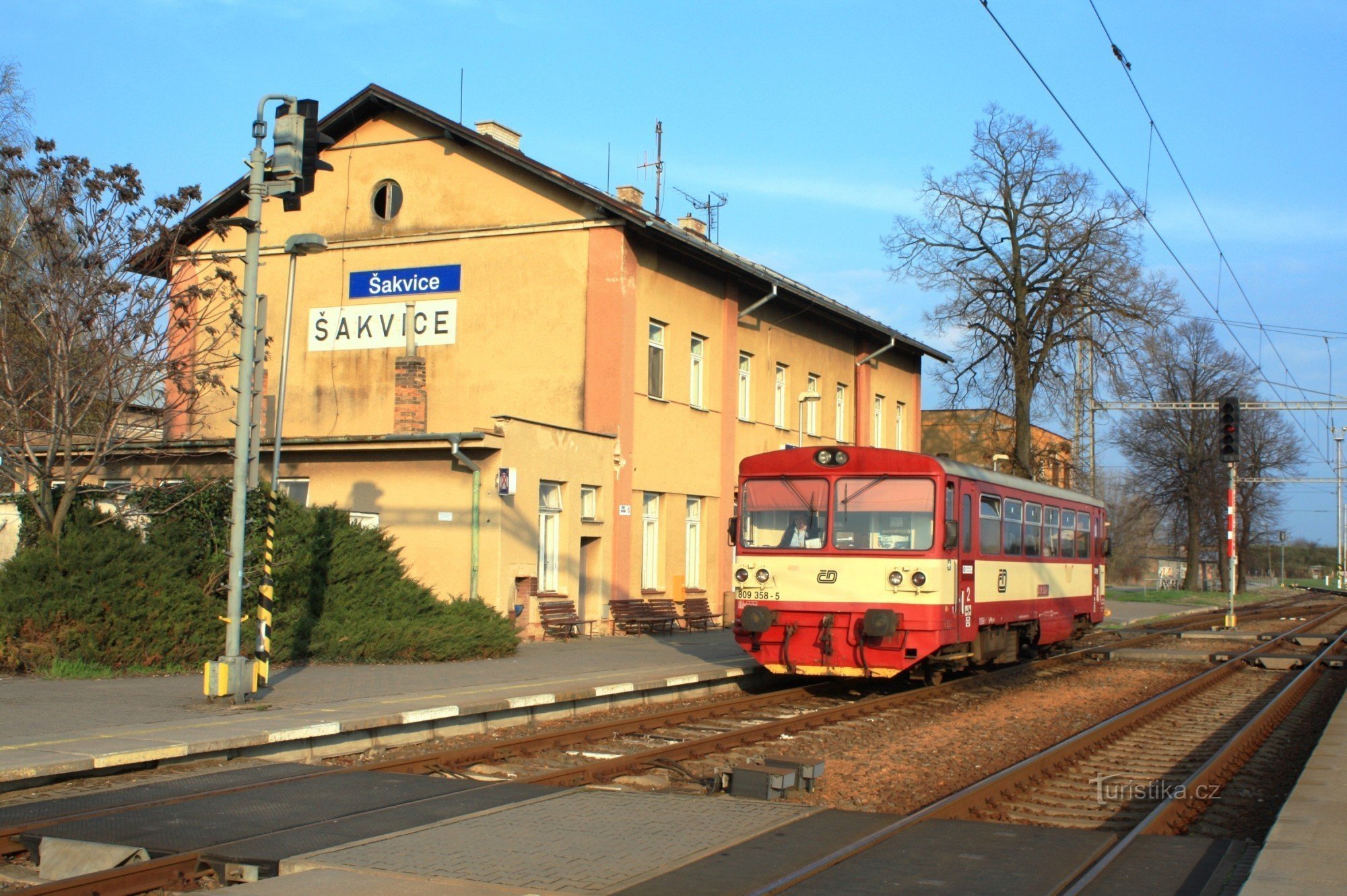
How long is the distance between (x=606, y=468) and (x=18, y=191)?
1057 cm

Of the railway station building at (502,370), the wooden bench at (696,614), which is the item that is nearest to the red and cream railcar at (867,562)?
the railway station building at (502,370)

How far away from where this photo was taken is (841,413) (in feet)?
110

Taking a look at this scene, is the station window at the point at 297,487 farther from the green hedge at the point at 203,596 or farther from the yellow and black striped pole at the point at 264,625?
the yellow and black striped pole at the point at 264,625

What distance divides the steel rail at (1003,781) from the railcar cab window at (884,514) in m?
2.83

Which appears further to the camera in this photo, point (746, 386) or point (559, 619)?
point (746, 386)

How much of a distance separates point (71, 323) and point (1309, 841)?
1409 cm

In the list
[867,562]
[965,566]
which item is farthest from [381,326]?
[965,566]

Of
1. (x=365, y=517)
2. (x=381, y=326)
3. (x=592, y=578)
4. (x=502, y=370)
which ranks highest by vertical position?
(x=381, y=326)

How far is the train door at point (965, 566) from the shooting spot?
14.8 meters

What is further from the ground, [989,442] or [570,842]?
[989,442]

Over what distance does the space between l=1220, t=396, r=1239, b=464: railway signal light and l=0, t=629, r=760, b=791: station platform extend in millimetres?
14545

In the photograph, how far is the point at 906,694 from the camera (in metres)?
15.4

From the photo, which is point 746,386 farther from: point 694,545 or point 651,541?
point 651,541

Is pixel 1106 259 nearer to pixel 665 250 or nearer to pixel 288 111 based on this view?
pixel 665 250
